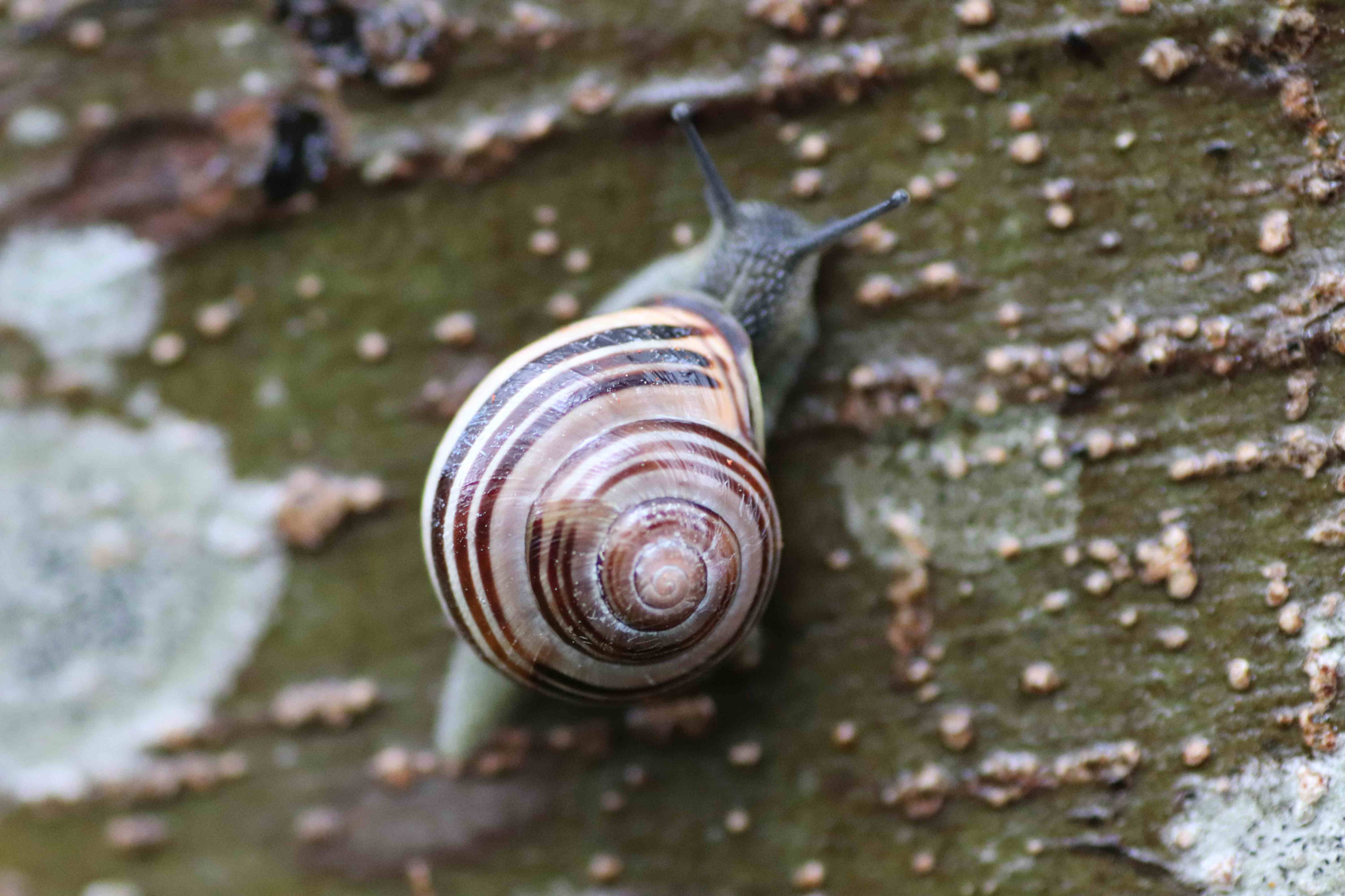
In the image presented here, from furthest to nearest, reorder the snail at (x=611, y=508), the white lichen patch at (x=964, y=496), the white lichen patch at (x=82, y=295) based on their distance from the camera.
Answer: the white lichen patch at (x=82, y=295) < the white lichen patch at (x=964, y=496) < the snail at (x=611, y=508)

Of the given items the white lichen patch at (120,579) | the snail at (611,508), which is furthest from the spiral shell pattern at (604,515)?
the white lichen patch at (120,579)

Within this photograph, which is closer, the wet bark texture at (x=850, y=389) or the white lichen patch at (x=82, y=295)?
the wet bark texture at (x=850, y=389)

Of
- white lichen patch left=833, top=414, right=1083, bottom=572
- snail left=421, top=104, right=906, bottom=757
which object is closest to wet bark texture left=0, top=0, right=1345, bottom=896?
white lichen patch left=833, top=414, right=1083, bottom=572

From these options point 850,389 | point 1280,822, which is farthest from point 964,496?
point 1280,822

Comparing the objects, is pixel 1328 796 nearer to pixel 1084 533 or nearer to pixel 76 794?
pixel 1084 533

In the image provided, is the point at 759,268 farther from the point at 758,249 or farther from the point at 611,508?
the point at 611,508

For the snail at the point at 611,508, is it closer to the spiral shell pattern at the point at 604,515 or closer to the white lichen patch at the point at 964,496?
the spiral shell pattern at the point at 604,515
